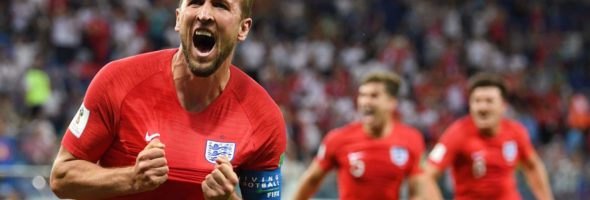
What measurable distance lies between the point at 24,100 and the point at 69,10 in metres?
2.20

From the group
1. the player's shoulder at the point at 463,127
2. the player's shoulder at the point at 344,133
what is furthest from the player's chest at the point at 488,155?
the player's shoulder at the point at 344,133

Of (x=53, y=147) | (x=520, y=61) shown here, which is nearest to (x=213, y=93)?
(x=53, y=147)

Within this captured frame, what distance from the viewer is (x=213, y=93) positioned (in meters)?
4.26

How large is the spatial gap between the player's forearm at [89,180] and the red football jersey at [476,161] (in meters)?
5.20

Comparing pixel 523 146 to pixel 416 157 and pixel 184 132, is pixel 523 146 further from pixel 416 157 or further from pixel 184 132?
pixel 184 132

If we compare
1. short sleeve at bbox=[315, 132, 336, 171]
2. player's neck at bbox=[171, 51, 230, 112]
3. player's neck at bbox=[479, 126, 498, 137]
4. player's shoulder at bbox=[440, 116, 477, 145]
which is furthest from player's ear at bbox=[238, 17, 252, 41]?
player's neck at bbox=[479, 126, 498, 137]

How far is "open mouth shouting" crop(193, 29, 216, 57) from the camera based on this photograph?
4020 millimetres

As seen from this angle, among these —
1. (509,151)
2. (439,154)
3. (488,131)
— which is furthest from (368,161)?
(509,151)

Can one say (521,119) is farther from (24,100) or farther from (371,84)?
(371,84)

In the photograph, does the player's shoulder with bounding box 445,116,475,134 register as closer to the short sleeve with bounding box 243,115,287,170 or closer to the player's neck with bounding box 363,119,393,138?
the player's neck with bounding box 363,119,393,138

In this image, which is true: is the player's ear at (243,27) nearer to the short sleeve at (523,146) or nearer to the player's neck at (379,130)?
the player's neck at (379,130)

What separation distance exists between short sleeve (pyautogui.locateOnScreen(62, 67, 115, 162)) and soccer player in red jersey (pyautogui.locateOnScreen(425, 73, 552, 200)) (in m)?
5.02

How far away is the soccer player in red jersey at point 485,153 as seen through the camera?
891 cm

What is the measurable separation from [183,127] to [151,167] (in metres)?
0.43
